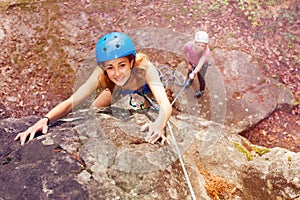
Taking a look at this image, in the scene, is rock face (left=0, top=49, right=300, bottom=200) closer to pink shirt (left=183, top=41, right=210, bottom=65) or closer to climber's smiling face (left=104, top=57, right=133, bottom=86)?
climber's smiling face (left=104, top=57, right=133, bottom=86)

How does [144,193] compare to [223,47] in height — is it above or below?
above

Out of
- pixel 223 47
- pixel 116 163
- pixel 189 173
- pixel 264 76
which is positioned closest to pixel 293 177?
pixel 189 173

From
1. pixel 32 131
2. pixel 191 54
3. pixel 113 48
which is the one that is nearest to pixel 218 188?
pixel 113 48

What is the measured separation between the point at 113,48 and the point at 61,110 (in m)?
0.94

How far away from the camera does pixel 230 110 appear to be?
7352mm

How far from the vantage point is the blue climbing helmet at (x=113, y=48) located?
3.12 meters

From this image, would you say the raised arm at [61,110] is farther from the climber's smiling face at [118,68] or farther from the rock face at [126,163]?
the climber's smiling face at [118,68]

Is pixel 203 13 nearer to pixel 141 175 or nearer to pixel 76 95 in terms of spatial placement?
pixel 76 95

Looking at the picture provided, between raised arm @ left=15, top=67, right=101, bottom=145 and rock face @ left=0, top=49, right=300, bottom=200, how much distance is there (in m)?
0.09

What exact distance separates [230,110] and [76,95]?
4.95 m

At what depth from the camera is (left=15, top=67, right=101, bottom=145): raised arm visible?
9.98 ft

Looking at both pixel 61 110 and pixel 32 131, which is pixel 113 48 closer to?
pixel 61 110

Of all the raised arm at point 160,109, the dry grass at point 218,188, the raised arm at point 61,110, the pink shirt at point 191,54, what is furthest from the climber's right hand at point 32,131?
the pink shirt at point 191,54

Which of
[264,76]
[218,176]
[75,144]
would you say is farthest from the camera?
[264,76]
